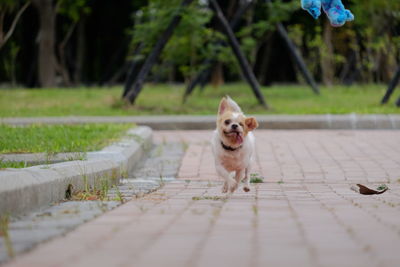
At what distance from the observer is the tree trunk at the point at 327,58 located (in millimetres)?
32844

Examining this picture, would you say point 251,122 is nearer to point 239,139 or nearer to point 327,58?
point 239,139

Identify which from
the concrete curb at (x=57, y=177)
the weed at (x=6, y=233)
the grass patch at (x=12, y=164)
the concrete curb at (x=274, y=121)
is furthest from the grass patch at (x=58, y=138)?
the weed at (x=6, y=233)

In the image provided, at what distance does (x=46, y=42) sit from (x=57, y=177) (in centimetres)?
2518

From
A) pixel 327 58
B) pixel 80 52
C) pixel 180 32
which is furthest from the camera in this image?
pixel 80 52

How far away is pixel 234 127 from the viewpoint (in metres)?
7.75

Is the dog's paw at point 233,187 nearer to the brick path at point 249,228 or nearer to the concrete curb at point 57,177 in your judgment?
the brick path at point 249,228

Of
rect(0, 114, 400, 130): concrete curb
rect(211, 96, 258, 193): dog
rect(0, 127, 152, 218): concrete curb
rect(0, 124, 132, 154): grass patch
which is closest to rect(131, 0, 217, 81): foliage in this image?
rect(0, 114, 400, 130): concrete curb

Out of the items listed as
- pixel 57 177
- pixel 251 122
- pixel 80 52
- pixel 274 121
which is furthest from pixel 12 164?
pixel 80 52

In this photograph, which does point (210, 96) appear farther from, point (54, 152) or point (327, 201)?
point (327, 201)

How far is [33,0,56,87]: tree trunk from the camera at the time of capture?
31.0m

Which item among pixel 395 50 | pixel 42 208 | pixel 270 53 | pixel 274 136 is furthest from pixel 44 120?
pixel 270 53

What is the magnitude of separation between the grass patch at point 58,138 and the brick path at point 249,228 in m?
1.34

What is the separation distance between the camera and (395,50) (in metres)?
29.4

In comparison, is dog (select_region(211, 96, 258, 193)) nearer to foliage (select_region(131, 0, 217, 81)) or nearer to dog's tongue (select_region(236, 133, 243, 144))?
dog's tongue (select_region(236, 133, 243, 144))
